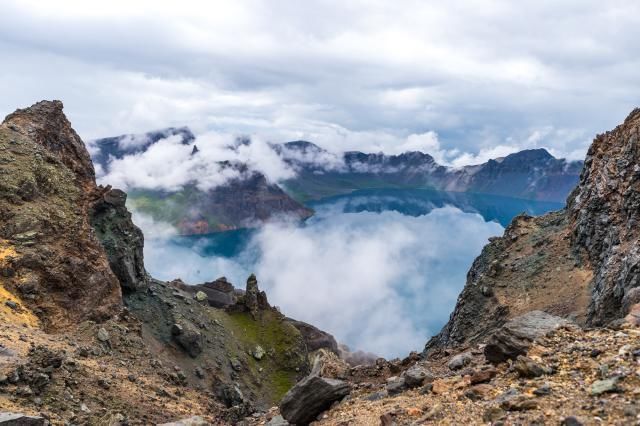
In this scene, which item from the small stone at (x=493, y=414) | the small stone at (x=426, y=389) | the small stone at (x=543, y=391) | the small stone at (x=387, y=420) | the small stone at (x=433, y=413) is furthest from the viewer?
the small stone at (x=426, y=389)

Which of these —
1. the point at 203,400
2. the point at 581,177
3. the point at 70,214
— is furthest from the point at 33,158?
the point at 581,177

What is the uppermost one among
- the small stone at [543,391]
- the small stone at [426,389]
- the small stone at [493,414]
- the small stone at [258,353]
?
the small stone at [258,353]

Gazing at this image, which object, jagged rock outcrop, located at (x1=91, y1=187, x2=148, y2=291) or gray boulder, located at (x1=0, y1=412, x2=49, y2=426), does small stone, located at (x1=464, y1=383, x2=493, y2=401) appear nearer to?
gray boulder, located at (x1=0, y1=412, x2=49, y2=426)

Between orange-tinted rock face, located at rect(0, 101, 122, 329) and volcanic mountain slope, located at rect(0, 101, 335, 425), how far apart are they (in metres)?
0.14

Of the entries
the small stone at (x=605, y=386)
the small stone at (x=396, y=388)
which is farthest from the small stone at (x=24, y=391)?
the small stone at (x=605, y=386)

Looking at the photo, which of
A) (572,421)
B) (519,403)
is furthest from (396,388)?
(572,421)

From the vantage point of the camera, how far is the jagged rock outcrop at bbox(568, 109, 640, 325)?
36438mm

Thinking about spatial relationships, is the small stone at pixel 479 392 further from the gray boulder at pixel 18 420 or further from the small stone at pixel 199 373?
the small stone at pixel 199 373

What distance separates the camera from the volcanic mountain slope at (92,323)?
31.0 meters

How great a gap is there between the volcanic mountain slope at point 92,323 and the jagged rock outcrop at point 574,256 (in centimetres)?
2676

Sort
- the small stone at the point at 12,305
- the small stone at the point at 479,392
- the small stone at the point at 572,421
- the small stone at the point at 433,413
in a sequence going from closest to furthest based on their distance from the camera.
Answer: the small stone at the point at 572,421
the small stone at the point at 433,413
the small stone at the point at 479,392
the small stone at the point at 12,305

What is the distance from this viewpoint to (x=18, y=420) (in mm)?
20062

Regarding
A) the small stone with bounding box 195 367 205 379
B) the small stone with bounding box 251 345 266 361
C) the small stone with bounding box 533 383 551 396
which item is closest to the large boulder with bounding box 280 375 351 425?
the small stone with bounding box 533 383 551 396

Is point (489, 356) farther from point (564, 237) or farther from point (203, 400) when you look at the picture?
point (564, 237)
